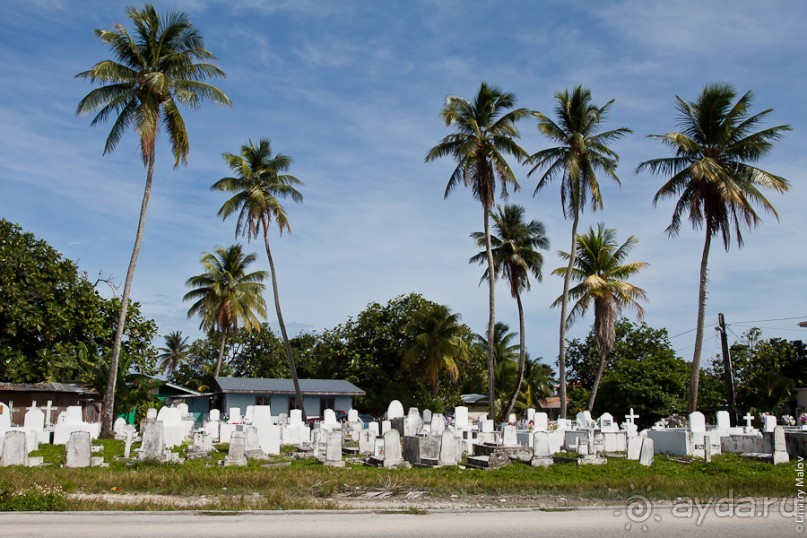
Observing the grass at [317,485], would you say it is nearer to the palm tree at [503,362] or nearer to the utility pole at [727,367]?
A: the utility pole at [727,367]

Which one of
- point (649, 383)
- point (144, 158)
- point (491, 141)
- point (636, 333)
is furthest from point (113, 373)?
point (636, 333)

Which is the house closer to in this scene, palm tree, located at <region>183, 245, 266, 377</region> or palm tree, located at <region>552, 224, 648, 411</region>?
palm tree, located at <region>183, 245, 266, 377</region>

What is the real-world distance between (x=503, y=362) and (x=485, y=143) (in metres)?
23.2

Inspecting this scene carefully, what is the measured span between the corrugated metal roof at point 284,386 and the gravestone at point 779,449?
27188 millimetres

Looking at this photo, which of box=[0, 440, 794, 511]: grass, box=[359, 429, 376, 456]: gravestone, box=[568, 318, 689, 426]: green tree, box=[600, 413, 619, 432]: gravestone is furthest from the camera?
box=[568, 318, 689, 426]: green tree

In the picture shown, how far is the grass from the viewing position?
1097 cm

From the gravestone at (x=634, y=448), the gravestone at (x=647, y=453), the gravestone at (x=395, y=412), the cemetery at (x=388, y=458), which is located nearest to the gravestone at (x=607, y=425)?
the cemetery at (x=388, y=458)

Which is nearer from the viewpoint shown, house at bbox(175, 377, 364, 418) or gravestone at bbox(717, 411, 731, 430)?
gravestone at bbox(717, 411, 731, 430)

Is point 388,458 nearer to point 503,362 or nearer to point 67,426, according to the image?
point 67,426

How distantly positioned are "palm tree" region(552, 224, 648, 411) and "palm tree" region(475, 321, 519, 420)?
47.2ft

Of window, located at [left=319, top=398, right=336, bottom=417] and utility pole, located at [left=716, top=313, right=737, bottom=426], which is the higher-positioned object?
utility pole, located at [left=716, top=313, right=737, bottom=426]

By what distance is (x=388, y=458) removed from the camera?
16.0 meters

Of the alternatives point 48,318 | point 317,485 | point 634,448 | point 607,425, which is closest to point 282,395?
point 48,318

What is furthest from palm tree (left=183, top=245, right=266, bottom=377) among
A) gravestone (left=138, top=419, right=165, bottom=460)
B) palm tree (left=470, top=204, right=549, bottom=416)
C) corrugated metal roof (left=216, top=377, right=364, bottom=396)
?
gravestone (left=138, top=419, right=165, bottom=460)
